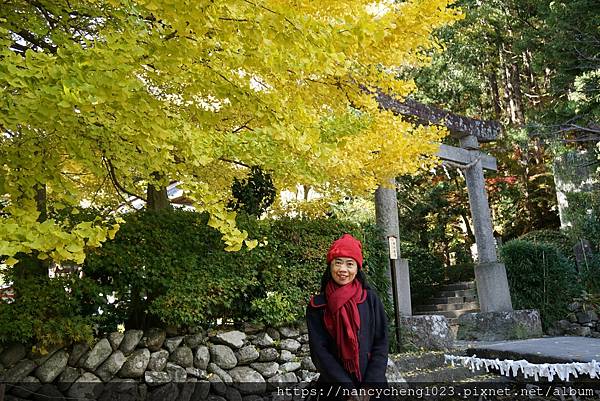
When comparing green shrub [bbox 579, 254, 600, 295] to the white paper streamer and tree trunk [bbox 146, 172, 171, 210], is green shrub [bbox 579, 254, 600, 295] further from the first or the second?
tree trunk [bbox 146, 172, 171, 210]

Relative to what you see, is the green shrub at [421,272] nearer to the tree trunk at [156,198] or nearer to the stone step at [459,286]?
the stone step at [459,286]

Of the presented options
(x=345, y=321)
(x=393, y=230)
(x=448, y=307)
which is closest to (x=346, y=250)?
(x=345, y=321)

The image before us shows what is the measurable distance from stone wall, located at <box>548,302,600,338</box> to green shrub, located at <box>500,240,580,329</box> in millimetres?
160

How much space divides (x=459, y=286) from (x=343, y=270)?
11.2 meters

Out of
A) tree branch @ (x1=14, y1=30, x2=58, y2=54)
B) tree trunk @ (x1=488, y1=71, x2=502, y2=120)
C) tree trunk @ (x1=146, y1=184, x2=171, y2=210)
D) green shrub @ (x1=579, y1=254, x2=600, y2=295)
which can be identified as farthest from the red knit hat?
tree trunk @ (x1=488, y1=71, x2=502, y2=120)

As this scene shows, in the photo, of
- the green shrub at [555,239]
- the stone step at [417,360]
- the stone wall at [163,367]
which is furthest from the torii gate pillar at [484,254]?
the stone wall at [163,367]

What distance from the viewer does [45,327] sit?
3.96 metres

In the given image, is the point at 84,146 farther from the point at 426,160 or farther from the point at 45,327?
the point at 426,160

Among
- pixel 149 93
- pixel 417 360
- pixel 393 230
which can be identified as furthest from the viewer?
pixel 393 230

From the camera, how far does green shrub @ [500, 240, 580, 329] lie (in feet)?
33.6

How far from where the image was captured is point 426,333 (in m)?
6.54

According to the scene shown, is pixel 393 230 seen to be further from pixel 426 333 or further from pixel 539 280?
pixel 539 280

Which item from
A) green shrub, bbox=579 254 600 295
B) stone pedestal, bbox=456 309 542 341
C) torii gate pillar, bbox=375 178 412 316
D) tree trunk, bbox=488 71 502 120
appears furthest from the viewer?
tree trunk, bbox=488 71 502 120

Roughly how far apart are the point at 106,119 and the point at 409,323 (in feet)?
17.0
